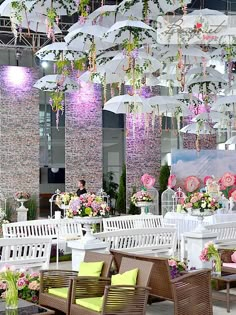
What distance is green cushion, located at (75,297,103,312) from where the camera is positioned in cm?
604

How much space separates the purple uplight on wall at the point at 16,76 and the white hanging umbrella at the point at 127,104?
6357mm

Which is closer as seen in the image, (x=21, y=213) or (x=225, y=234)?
(x=225, y=234)

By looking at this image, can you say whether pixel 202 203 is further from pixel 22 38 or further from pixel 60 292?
pixel 22 38

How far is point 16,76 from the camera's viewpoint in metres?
19.0

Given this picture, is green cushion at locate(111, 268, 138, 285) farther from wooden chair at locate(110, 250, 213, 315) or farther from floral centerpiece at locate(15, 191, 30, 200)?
floral centerpiece at locate(15, 191, 30, 200)

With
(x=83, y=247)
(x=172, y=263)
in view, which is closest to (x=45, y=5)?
(x=83, y=247)

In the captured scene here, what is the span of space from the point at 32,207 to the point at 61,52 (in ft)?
28.2

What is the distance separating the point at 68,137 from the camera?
19.8 m

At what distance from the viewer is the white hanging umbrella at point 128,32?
877 centimetres

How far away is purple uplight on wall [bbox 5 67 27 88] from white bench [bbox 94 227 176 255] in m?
9.81

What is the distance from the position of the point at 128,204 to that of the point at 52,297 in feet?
44.5

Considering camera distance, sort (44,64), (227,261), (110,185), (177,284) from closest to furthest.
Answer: (177,284) < (227,261) < (44,64) < (110,185)

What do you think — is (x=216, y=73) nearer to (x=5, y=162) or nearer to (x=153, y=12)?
(x=153, y=12)

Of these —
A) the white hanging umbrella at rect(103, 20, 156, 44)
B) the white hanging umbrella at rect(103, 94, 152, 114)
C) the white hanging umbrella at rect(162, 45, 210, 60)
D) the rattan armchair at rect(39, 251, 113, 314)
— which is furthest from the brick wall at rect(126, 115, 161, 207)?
the rattan armchair at rect(39, 251, 113, 314)
